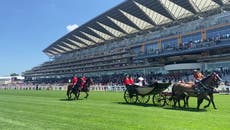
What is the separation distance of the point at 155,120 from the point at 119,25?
8183cm

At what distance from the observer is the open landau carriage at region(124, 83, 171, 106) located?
17.2 metres

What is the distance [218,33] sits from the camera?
61281 millimetres

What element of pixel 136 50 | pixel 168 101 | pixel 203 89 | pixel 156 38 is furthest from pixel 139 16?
pixel 203 89

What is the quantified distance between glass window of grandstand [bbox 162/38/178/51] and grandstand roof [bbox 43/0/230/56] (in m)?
5.10

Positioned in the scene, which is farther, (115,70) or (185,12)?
(115,70)

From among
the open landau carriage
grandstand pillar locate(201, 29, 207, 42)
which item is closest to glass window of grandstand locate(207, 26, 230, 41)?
grandstand pillar locate(201, 29, 207, 42)

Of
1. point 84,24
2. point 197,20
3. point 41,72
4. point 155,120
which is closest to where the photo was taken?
point 155,120

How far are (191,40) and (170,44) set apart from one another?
637cm

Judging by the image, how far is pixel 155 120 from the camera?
411 inches

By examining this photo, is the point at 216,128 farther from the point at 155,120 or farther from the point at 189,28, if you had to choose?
the point at 189,28

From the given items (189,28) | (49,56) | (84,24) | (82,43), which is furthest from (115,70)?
(49,56)

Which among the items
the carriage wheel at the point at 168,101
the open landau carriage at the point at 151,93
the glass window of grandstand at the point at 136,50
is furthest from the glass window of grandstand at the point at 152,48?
the carriage wheel at the point at 168,101

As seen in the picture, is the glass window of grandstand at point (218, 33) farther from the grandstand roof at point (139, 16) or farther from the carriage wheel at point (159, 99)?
the carriage wheel at point (159, 99)

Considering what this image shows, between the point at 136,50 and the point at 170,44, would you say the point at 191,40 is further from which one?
the point at 136,50
